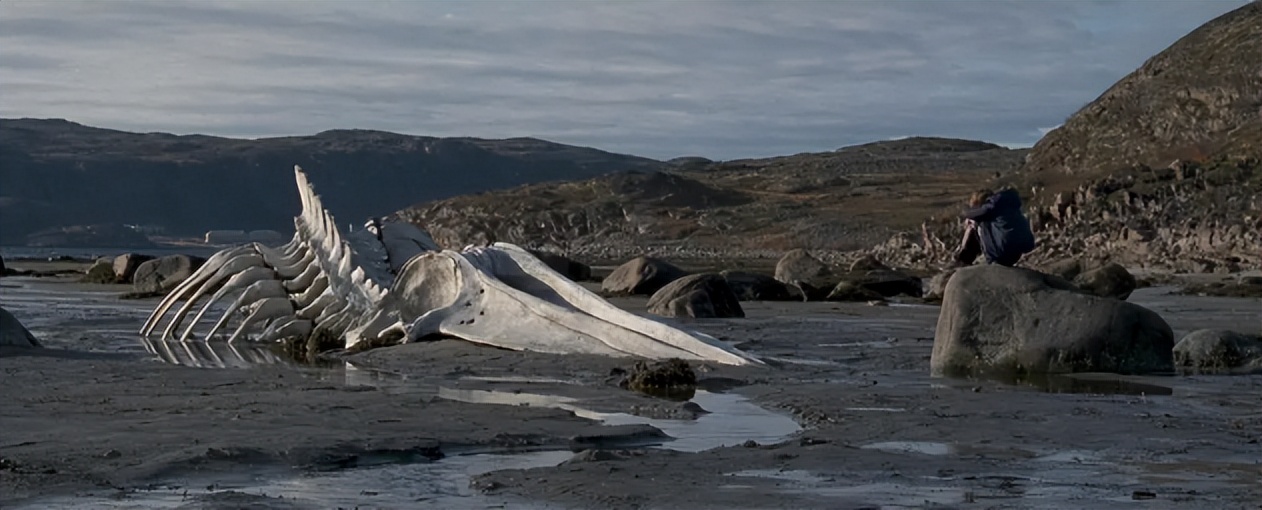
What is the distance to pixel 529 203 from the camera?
77.8 metres

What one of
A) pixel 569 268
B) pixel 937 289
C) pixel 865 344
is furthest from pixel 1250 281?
pixel 865 344

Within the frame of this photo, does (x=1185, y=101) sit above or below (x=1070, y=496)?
above

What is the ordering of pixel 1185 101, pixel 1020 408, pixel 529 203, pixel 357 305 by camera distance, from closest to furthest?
pixel 1020 408
pixel 357 305
pixel 1185 101
pixel 529 203

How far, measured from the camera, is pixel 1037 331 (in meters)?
11.9

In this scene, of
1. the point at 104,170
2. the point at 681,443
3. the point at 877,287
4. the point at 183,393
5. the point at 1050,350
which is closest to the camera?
the point at 681,443

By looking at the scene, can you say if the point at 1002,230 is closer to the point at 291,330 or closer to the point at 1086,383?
the point at 1086,383

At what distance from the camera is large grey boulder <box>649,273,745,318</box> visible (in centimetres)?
1891

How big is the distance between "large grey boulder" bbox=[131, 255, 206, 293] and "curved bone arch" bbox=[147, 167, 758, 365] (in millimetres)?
10705

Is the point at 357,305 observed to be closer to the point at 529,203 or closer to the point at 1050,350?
the point at 1050,350

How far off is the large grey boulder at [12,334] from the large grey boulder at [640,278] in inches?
494

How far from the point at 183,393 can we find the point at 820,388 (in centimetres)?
395

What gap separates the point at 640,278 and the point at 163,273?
8.62 metres

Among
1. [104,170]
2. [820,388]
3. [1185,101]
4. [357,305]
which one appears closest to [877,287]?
[357,305]

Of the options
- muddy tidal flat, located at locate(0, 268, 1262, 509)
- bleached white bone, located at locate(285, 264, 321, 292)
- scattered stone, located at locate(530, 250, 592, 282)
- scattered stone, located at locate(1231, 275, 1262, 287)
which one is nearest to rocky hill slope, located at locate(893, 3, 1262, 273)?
scattered stone, located at locate(1231, 275, 1262, 287)
